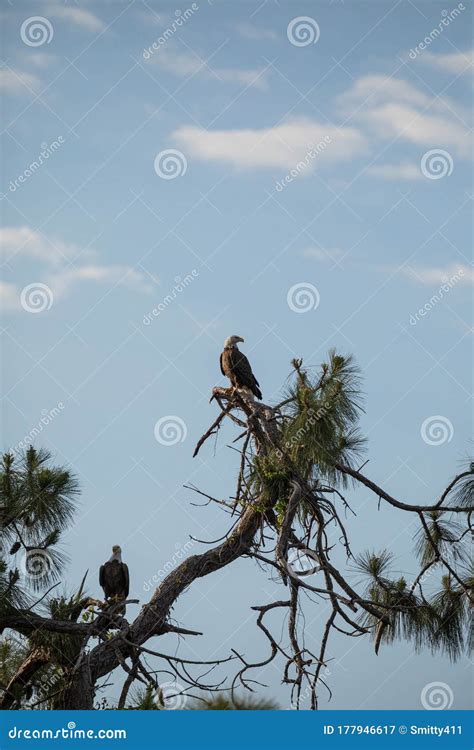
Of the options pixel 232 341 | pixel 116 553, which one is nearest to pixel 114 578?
pixel 116 553

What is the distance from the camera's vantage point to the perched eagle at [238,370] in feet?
18.7

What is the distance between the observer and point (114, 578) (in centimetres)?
582

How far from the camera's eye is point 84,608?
4805 mm

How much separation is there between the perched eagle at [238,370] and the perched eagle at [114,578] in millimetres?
1296

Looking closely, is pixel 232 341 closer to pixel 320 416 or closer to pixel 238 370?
pixel 238 370

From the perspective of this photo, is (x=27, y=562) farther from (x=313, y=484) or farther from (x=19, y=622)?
(x=313, y=484)

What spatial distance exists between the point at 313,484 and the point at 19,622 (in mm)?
1535

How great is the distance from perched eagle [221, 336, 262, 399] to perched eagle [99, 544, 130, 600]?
130cm

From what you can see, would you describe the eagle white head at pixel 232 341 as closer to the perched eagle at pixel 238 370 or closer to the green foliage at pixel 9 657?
the perched eagle at pixel 238 370

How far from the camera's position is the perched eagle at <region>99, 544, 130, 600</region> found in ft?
19.0

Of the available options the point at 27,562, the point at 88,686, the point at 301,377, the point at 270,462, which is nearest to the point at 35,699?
the point at 88,686

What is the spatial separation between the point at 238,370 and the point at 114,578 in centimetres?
146

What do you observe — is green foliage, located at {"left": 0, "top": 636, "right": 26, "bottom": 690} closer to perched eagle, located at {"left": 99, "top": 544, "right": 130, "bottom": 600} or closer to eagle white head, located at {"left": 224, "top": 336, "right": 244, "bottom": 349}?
perched eagle, located at {"left": 99, "top": 544, "right": 130, "bottom": 600}

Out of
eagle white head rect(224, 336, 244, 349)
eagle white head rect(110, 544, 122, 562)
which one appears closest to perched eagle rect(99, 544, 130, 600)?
eagle white head rect(110, 544, 122, 562)
